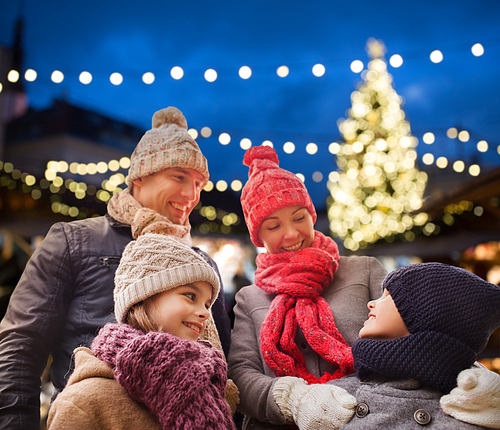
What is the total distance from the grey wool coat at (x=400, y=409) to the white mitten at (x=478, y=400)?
0.11 ft

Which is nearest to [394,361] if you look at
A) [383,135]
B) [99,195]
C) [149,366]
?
[149,366]

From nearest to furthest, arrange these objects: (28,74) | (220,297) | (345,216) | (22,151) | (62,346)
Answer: (62,346)
(220,297)
(28,74)
(22,151)
(345,216)

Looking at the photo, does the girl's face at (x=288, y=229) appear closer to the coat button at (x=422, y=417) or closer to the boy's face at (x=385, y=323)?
the boy's face at (x=385, y=323)

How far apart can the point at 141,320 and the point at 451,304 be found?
1012 millimetres

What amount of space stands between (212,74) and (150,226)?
210 centimetres

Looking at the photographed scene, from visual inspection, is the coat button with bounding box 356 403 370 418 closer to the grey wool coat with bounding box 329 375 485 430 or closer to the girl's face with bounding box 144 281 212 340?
the grey wool coat with bounding box 329 375 485 430

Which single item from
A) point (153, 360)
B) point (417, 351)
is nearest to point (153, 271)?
point (153, 360)

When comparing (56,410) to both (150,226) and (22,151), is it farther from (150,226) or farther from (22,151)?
(22,151)

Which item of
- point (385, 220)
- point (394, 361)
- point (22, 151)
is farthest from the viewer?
point (385, 220)

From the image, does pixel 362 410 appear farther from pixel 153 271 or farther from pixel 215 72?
pixel 215 72

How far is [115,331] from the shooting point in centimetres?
125

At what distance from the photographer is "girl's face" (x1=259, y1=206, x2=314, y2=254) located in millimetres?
1835

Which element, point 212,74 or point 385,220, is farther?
point 385,220

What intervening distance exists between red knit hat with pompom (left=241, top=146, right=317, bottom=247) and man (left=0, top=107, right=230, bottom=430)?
26 centimetres
